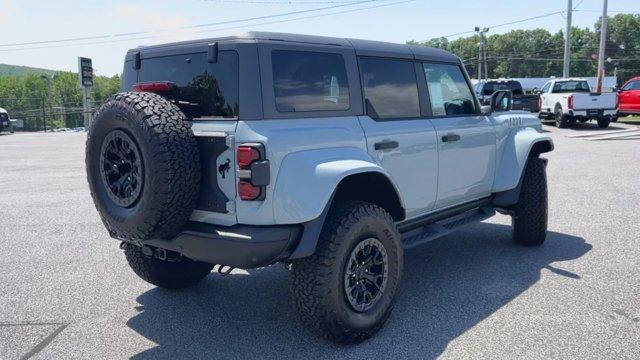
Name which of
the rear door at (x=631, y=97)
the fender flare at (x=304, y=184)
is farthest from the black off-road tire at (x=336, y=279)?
the rear door at (x=631, y=97)

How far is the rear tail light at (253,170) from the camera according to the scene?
3029mm

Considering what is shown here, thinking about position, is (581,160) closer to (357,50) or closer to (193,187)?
(357,50)

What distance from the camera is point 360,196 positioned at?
13.0ft

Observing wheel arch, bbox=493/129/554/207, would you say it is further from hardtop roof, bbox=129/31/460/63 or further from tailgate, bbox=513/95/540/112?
tailgate, bbox=513/95/540/112

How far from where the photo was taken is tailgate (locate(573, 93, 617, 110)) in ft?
62.5

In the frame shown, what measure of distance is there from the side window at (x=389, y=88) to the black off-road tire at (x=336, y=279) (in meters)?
0.83

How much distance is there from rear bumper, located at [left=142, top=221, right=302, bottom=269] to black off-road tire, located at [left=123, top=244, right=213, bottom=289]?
96 cm

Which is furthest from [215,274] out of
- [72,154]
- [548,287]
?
[72,154]

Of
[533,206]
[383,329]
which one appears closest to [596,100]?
[533,206]

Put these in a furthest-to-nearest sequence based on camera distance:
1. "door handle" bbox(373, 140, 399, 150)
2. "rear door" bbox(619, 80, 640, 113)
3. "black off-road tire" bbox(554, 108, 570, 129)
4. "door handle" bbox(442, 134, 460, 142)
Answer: "rear door" bbox(619, 80, 640, 113) → "black off-road tire" bbox(554, 108, 570, 129) → "door handle" bbox(442, 134, 460, 142) → "door handle" bbox(373, 140, 399, 150)

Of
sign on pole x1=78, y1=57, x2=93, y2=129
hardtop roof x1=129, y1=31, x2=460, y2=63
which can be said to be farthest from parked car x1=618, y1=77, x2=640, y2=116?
sign on pole x1=78, y1=57, x2=93, y2=129

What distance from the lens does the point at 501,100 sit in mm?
5500

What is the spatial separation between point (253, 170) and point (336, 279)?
868 millimetres

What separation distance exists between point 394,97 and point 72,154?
14460mm
